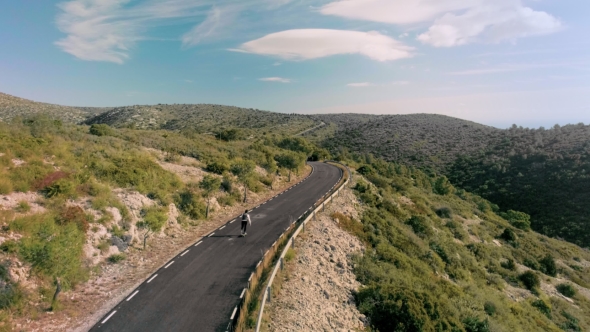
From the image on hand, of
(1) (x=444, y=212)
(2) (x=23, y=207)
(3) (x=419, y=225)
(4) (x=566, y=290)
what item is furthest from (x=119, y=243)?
(4) (x=566, y=290)

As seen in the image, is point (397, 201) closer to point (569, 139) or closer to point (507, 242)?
point (507, 242)

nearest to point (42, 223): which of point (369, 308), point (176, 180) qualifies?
point (176, 180)

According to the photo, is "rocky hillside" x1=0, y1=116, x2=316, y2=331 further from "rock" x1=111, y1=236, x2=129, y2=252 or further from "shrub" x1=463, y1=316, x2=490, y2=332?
"shrub" x1=463, y1=316, x2=490, y2=332

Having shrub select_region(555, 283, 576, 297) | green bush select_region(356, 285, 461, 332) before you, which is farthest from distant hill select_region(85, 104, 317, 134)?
green bush select_region(356, 285, 461, 332)

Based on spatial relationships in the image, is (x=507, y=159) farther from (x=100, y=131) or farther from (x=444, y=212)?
(x=100, y=131)

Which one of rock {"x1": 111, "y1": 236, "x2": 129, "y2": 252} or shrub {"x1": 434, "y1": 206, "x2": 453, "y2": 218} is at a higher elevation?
rock {"x1": 111, "y1": 236, "x2": 129, "y2": 252}

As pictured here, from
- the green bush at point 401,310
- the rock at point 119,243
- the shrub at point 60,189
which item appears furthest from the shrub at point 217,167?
the green bush at point 401,310
